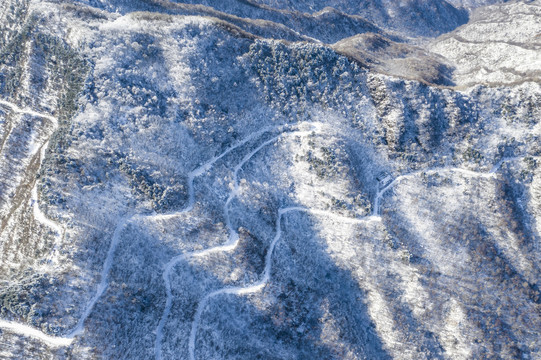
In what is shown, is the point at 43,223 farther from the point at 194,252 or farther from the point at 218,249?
the point at 218,249

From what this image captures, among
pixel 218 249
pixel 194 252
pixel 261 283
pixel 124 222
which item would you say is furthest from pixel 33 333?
pixel 261 283

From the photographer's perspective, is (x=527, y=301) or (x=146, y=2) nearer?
(x=527, y=301)

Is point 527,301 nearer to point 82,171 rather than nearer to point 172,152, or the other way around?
point 172,152

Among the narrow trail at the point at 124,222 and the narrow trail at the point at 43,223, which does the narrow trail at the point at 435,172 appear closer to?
the narrow trail at the point at 124,222

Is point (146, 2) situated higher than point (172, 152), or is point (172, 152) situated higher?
point (146, 2)

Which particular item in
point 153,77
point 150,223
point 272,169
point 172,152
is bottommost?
point 150,223

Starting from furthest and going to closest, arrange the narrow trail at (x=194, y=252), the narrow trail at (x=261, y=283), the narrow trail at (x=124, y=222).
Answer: the narrow trail at (x=261, y=283)
the narrow trail at (x=124, y=222)
the narrow trail at (x=194, y=252)

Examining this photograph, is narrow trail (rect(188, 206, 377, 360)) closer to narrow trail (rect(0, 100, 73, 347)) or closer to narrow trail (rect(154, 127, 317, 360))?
narrow trail (rect(154, 127, 317, 360))

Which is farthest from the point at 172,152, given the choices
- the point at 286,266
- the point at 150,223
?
the point at 286,266

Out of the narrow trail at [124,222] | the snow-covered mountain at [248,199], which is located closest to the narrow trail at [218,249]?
the snow-covered mountain at [248,199]
